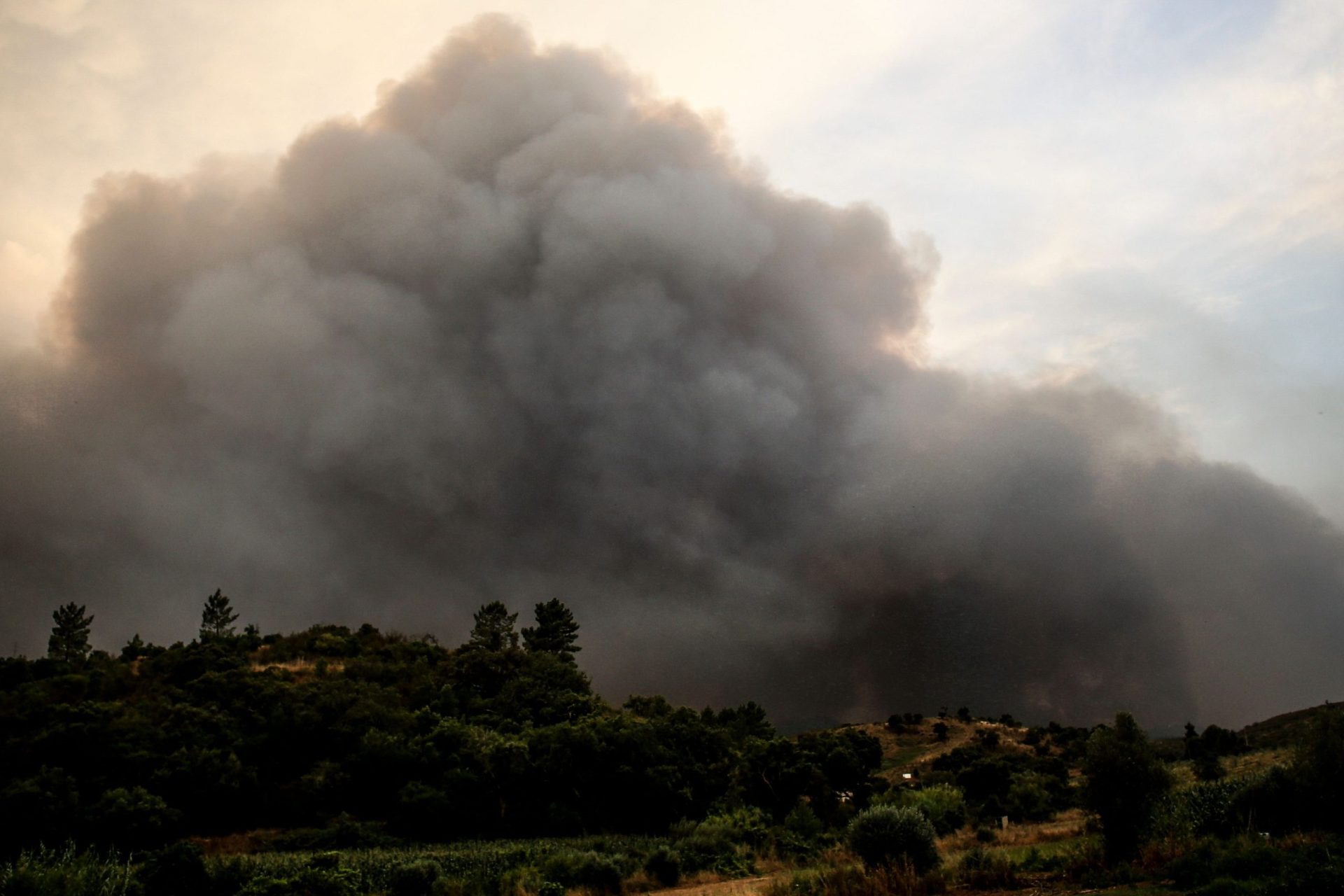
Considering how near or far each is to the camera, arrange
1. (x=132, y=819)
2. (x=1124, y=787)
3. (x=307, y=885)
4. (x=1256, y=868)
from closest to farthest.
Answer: (x=1256, y=868)
(x=1124, y=787)
(x=307, y=885)
(x=132, y=819)

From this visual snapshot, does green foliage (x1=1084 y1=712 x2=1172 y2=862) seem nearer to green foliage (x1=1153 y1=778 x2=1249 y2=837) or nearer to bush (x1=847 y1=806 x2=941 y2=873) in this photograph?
green foliage (x1=1153 y1=778 x2=1249 y2=837)

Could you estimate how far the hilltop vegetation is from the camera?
1819 cm

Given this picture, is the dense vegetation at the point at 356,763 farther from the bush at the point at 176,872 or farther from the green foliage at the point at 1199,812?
the green foliage at the point at 1199,812

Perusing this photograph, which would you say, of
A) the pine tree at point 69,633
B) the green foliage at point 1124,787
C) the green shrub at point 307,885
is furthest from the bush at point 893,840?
the pine tree at point 69,633

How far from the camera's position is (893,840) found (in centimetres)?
1767

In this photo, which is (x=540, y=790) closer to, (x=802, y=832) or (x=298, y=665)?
(x=802, y=832)

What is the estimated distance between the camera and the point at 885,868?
56.7 feet

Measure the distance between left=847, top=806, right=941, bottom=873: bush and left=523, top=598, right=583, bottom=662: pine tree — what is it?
63941 mm

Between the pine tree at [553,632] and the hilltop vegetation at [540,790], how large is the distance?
11.6m

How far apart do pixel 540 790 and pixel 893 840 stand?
84.2ft

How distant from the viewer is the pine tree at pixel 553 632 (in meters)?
81.8

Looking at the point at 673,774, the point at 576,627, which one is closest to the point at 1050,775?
the point at 673,774

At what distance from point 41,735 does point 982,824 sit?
43.7m

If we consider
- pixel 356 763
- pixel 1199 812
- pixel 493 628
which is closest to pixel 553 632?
Result: pixel 493 628
